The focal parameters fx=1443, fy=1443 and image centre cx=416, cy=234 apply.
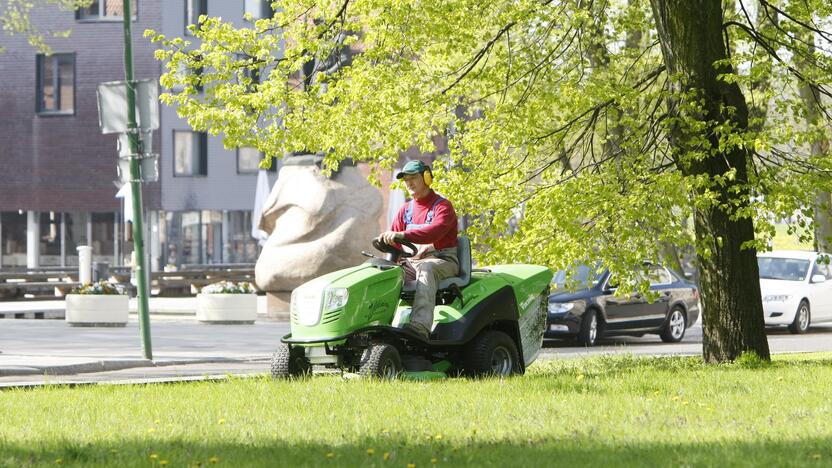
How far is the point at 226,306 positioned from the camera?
28781 millimetres

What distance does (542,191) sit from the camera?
14977 millimetres

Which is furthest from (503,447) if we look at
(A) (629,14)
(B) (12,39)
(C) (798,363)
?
(B) (12,39)

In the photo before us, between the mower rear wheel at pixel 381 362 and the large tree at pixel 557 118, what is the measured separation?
9.78 ft

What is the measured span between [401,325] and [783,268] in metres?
19.3

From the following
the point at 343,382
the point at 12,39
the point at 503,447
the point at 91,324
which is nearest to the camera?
the point at 503,447

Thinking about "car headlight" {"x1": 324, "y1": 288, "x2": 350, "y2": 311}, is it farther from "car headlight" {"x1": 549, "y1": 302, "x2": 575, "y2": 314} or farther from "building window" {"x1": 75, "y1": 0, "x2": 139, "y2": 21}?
"building window" {"x1": 75, "y1": 0, "x2": 139, "y2": 21}

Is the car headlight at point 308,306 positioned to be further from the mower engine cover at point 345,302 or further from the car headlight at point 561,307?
the car headlight at point 561,307

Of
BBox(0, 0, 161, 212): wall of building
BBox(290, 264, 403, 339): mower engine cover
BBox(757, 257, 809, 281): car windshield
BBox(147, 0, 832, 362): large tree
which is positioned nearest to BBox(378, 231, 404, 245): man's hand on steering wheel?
BBox(290, 264, 403, 339): mower engine cover

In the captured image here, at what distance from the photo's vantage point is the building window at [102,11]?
60.8 metres

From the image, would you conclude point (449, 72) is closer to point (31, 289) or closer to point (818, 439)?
point (818, 439)

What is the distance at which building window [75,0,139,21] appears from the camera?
200 feet

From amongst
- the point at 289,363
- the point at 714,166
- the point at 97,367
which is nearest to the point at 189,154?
the point at 97,367

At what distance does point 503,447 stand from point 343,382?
4051 millimetres

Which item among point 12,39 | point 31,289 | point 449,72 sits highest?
point 12,39
